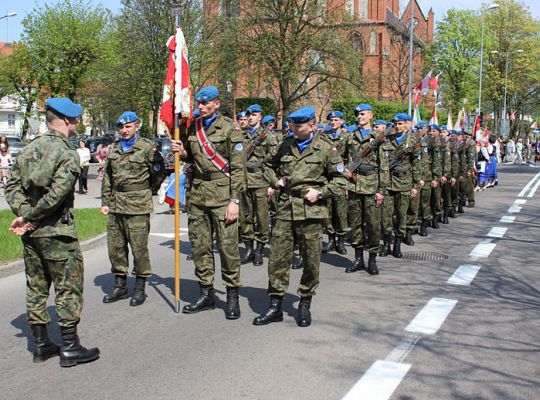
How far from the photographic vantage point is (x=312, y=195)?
5777 mm

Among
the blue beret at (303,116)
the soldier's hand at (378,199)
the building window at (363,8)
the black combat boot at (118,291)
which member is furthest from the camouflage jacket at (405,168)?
the building window at (363,8)

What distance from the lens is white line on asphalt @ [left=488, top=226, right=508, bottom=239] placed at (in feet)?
39.0

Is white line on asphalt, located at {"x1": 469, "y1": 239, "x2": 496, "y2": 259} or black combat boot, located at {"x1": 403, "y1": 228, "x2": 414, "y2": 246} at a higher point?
black combat boot, located at {"x1": 403, "y1": 228, "x2": 414, "y2": 246}

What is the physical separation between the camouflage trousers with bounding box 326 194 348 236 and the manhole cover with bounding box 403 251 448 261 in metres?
1.07

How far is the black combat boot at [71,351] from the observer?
4859mm

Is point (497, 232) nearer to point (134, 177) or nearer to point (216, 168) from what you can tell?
point (216, 168)

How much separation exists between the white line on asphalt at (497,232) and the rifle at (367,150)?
14.6 feet

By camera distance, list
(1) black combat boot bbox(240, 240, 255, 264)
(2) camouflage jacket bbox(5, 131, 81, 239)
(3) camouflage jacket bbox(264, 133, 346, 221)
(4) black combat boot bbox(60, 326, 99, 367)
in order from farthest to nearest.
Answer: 1. (1) black combat boot bbox(240, 240, 255, 264)
2. (3) camouflage jacket bbox(264, 133, 346, 221)
3. (4) black combat boot bbox(60, 326, 99, 367)
4. (2) camouflage jacket bbox(5, 131, 81, 239)

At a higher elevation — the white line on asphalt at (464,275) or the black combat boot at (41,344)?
the black combat boot at (41,344)

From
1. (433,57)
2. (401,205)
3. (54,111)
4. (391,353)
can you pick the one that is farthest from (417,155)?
(433,57)

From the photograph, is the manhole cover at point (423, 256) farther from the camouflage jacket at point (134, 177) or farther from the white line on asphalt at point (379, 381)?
the white line on asphalt at point (379, 381)

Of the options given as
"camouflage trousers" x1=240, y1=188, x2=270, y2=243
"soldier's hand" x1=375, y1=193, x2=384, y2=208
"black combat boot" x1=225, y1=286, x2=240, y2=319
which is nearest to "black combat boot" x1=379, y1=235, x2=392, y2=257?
"soldier's hand" x1=375, y1=193, x2=384, y2=208

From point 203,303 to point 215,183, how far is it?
4.11ft

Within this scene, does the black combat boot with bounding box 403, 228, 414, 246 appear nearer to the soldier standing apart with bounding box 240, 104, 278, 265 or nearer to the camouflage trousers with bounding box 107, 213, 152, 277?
A: the soldier standing apart with bounding box 240, 104, 278, 265
